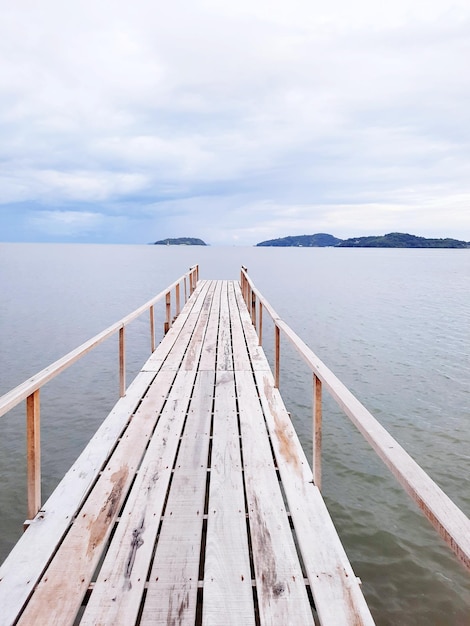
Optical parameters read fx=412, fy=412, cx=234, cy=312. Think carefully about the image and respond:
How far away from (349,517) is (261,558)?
2.56 m

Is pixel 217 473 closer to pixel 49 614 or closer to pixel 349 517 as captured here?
pixel 49 614

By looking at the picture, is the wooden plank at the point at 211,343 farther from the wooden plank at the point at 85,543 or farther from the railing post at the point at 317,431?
the railing post at the point at 317,431

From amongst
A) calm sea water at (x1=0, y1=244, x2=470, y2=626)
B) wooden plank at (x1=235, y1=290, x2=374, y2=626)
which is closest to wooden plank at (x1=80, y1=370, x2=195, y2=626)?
wooden plank at (x1=235, y1=290, x2=374, y2=626)

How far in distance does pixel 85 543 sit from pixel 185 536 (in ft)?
1.94

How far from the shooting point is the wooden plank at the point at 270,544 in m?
2.01

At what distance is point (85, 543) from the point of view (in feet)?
8.05

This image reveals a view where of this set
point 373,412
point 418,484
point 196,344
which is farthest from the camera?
point 196,344

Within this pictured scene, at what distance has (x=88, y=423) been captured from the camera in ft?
23.0

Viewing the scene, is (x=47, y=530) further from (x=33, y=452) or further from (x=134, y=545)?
(x=134, y=545)

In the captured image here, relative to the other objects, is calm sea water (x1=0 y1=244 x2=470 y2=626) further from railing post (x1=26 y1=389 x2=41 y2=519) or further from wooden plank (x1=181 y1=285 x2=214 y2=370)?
wooden plank (x1=181 y1=285 x2=214 y2=370)

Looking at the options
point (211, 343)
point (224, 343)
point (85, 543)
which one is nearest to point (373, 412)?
point (224, 343)

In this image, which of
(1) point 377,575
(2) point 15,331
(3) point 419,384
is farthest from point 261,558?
(2) point 15,331

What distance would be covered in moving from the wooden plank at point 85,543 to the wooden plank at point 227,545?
2.09ft

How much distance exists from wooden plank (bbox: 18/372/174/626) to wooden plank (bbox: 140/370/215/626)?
1.14 feet
